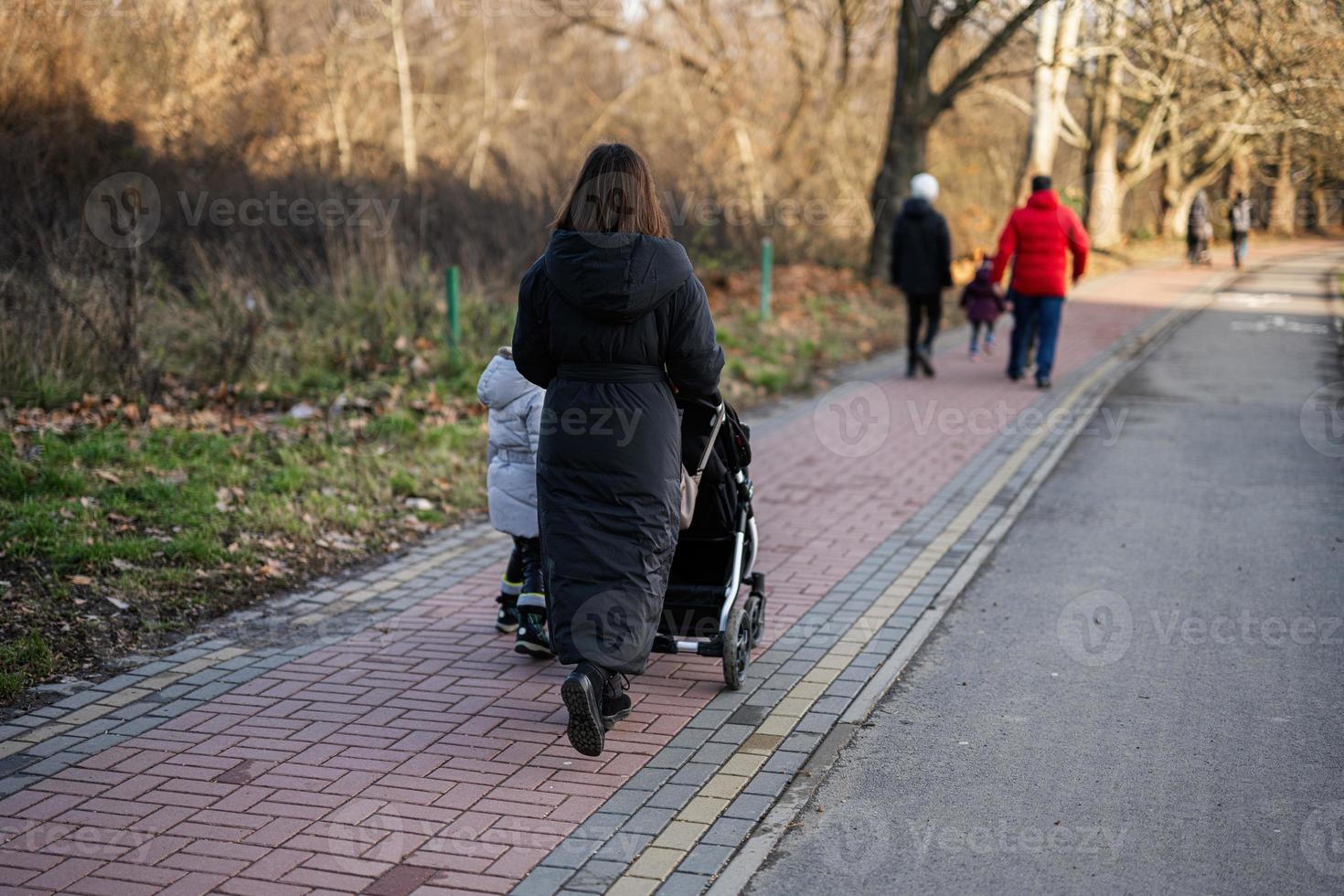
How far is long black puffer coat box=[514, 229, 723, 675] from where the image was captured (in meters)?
4.57

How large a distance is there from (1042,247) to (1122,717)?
8.44 metres

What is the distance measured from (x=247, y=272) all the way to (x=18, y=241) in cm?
239

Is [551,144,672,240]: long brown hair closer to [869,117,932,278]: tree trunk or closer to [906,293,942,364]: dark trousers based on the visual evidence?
[906,293,942,364]: dark trousers

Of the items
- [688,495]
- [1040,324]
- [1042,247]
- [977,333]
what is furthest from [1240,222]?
[688,495]

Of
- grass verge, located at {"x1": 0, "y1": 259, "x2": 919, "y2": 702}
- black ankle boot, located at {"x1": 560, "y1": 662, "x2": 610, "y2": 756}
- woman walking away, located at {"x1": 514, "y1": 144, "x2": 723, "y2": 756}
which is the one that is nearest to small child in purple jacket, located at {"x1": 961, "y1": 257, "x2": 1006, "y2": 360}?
grass verge, located at {"x1": 0, "y1": 259, "x2": 919, "y2": 702}

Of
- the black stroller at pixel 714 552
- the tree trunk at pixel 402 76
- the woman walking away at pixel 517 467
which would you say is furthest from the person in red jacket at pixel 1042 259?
the tree trunk at pixel 402 76

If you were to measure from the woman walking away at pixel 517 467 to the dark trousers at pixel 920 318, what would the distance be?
8.79 m

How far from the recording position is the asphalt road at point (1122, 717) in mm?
4012

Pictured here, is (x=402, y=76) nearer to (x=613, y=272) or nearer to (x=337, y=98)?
(x=337, y=98)

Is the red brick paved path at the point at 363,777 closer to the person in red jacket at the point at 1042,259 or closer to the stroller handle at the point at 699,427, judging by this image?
the stroller handle at the point at 699,427

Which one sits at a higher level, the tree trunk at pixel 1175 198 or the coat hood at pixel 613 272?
the tree trunk at pixel 1175 198

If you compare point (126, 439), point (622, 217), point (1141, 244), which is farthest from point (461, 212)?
point (1141, 244)

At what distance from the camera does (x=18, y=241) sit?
1103 centimetres

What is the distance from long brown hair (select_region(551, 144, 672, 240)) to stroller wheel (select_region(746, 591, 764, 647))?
180 cm
